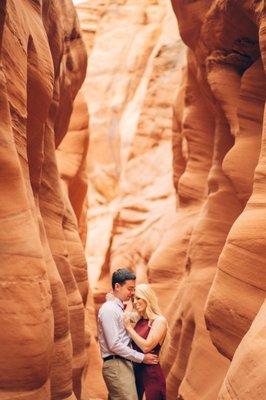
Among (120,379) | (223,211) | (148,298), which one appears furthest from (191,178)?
(120,379)

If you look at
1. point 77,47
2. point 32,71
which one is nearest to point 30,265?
point 32,71

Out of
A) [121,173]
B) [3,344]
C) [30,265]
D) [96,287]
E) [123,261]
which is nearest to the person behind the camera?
[3,344]

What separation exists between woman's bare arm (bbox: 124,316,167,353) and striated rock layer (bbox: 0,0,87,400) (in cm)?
73

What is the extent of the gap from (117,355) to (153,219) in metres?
12.6

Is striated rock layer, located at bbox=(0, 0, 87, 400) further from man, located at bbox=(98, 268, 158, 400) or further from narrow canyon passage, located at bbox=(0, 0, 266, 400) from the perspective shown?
man, located at bbox=(98, 268, 158, 400)

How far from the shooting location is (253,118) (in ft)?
25.7

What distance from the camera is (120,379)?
5.42m

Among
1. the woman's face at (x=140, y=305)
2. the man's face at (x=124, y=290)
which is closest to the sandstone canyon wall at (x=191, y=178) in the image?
the woman's face at (x=140, y=305)

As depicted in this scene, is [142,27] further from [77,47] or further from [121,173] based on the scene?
[77,47]

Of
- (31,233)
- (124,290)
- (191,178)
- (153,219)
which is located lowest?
(153,219)

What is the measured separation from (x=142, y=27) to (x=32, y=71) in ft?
73.3

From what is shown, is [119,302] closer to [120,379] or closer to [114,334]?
[114,334]

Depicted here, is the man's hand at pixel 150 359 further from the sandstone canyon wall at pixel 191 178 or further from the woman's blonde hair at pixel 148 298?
the sandstone canyon wall at pixel 191 178

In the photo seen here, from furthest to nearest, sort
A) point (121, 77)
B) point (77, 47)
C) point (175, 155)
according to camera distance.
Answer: point (121, 77)
point (175, 155)
point (77, 47)
